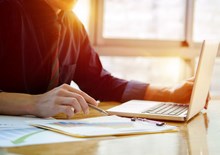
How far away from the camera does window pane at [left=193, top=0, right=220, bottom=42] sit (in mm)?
3160

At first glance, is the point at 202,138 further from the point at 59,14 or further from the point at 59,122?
the point at 59,14

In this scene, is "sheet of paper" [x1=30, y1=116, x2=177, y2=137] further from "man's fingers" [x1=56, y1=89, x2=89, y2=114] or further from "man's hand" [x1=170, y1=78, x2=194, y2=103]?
"man's hand" [x1=170, y1=78, x2=194, y2=103]

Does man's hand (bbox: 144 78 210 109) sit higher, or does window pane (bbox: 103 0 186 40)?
window pane (bbox: 103 0 186 40)

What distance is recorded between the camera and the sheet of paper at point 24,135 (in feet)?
2.67

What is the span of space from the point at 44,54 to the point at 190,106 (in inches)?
23.6

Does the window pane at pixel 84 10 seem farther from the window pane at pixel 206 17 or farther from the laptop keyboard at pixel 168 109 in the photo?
the laptop keyboard at pixel 168 109

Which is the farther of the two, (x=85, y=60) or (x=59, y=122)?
(x=85, y=60)

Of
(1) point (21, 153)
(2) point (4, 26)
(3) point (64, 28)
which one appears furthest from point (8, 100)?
(3) point (64, 28)

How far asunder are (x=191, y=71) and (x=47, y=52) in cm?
179

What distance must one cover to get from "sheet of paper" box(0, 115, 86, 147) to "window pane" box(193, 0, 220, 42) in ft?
7.82

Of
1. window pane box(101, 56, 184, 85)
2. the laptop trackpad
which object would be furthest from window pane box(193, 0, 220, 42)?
the laptop trackpad

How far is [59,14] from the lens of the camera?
1597 mm

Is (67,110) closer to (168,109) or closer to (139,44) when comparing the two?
(168,109)

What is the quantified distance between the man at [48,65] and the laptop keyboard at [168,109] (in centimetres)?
12
